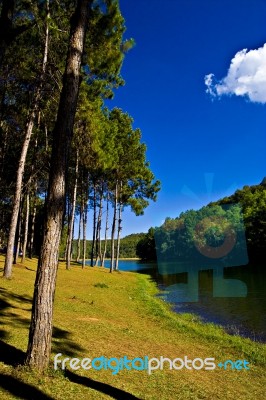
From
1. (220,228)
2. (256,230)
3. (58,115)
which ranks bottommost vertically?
(58,115)

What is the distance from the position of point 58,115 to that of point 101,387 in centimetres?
535

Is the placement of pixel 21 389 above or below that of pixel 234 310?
above

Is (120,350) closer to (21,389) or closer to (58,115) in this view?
(21,389)

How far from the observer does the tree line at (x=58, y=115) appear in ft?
21.6

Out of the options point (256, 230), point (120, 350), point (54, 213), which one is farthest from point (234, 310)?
point (256, 230)

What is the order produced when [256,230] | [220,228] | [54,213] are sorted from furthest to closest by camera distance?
1. [220,228]
2. [256,230]
3. [54,213]

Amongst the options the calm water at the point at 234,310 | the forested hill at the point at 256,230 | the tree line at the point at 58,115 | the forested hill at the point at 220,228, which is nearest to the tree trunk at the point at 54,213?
the tree line at the point at 58,115

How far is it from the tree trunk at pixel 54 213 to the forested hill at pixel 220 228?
240ft

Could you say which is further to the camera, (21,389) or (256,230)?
(256,230)

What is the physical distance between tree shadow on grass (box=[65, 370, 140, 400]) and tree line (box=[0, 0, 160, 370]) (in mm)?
651

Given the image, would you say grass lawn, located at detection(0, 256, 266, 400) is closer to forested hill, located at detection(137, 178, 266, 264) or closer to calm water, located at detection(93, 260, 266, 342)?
calm water, located at detection(93, 260, 266, 342)

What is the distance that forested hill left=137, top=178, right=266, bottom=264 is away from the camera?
76.6 meters

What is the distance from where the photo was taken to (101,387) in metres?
6.37

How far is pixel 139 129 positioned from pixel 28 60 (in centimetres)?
2072
